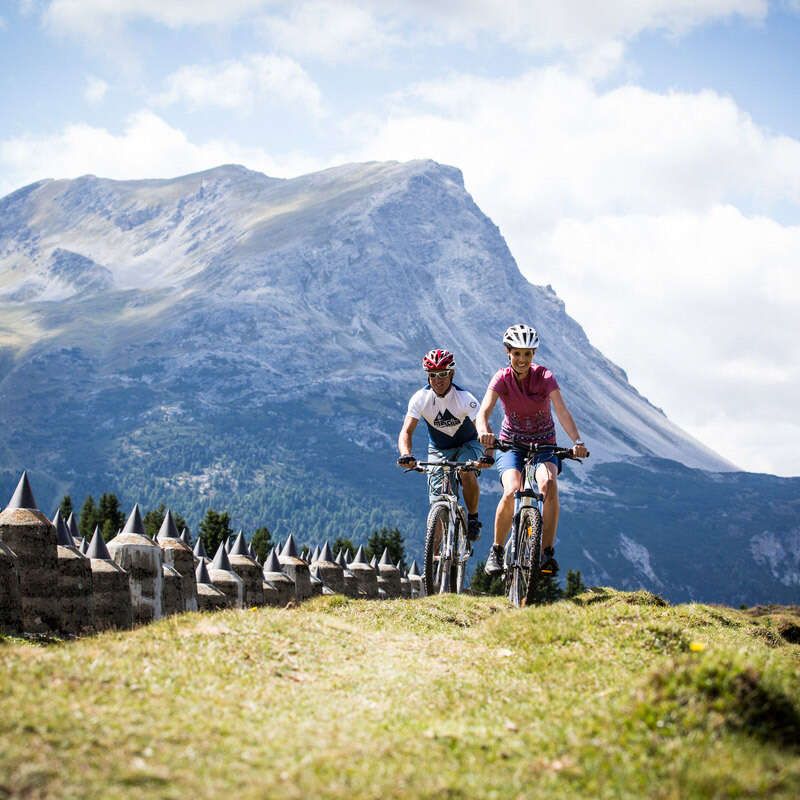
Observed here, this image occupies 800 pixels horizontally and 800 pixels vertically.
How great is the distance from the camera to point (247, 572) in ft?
199

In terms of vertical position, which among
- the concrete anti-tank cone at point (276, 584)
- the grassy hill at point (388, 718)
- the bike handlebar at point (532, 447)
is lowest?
the concrete anti-tank cone at point (276, 584)

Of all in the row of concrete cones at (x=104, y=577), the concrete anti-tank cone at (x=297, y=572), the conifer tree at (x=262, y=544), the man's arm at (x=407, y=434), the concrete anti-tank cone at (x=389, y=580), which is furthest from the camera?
→ the conifer tree at (x=262, y=544)

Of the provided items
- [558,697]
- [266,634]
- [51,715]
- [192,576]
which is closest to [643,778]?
[558,697]

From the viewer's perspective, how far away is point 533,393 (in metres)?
18.8

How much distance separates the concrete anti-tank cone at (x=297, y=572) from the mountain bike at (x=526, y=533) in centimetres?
5201

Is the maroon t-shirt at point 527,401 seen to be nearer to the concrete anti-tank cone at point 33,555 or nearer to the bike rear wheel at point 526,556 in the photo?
the bike rear wheel at point 526,556

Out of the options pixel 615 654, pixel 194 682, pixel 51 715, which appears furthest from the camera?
pixel 615 654

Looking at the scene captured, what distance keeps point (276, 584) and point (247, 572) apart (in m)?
6.52

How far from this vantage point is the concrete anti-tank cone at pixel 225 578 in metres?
55.2

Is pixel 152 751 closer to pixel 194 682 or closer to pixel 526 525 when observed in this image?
pixel 194 682

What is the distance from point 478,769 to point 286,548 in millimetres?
66901

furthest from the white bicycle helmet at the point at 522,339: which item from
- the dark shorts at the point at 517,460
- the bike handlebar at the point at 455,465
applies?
the bike handlebar at the point at 455,465

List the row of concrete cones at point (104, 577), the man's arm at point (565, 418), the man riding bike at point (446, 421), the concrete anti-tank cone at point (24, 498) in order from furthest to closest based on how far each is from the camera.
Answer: the concrete anti-tank cone at point (24, 498), the row of concrete cones at point (104, 577), the man riding bike at point (446, 421), the man's arm at point (565, 418)

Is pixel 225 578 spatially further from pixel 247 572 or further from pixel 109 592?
pixel 109 592
